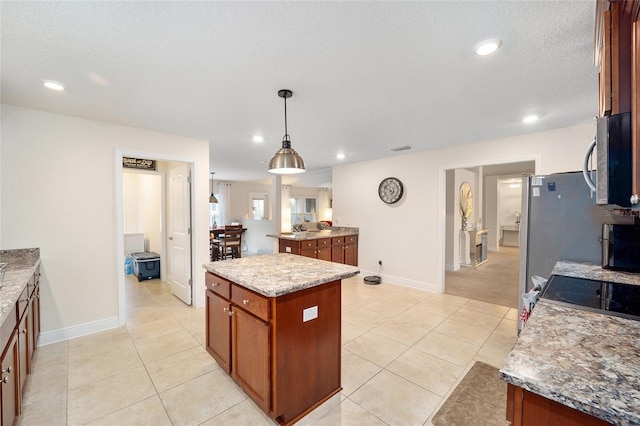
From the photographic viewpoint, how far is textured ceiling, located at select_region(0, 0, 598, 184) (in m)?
1.34

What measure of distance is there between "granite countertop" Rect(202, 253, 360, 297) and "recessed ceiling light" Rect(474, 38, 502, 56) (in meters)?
1.63

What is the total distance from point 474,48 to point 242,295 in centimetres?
219

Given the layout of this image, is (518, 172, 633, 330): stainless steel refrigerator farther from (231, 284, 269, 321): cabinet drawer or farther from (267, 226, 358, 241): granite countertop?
(267, 226, 358, 241): granite countertop

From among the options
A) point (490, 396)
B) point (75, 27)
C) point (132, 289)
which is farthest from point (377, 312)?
point (132, 289)

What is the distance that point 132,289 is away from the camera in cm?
446

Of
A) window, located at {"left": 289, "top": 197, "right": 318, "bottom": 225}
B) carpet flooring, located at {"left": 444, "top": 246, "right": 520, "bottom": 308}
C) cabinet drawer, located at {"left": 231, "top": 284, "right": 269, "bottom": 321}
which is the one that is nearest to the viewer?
cabinet drawer, located at {"left": 231, "top": 284, "right": 269, "bottom": 321}

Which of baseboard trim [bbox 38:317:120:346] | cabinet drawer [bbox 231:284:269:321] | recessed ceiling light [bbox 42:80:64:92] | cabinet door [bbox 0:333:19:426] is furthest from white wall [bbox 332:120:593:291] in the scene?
cabinet door [bbox 0:333:19:426]

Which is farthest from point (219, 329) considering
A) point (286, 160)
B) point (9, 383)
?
point (286, 160)

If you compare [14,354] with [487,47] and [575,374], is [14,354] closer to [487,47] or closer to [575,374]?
[575,374]

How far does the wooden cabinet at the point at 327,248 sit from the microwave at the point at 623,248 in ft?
12.1

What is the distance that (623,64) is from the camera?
858 millimetres

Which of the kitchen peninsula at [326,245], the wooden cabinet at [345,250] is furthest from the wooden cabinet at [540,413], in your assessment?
the wooden cabinet at [345,250]

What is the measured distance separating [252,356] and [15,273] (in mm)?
1971

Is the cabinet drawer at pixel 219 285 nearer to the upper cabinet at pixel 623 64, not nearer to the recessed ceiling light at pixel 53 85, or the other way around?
the recessed ceiling light at pixel 53 85
